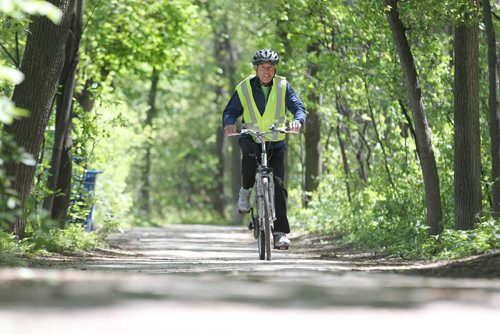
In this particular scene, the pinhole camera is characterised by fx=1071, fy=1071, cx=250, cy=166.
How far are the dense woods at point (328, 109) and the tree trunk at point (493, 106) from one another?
0.06 ft

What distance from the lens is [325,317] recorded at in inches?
211

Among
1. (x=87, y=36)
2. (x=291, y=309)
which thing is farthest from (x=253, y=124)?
(x=87, y=36)

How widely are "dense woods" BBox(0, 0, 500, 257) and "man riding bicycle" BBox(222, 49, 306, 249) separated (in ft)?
6.01

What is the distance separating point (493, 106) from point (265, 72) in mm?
2855

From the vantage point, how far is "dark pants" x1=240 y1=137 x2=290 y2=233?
12.4 meters

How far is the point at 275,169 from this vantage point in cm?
1250

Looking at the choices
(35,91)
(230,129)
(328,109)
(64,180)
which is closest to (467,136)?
(230,129)

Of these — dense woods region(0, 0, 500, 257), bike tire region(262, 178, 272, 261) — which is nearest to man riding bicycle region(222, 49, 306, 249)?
bike tire region(262, 178, 272, 261)

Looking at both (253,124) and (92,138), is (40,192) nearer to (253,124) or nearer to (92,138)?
(92,138)

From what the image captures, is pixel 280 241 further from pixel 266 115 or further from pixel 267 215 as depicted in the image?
pixel 266 115

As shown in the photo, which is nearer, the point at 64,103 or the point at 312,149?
the point at 64,103

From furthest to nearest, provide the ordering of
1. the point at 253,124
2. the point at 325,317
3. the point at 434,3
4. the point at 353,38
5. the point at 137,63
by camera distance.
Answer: the point at 137,63, the point at 353,38, the point at 434,3, the point at 253,124, the point at 325,317

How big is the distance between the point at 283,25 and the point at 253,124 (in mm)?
10430

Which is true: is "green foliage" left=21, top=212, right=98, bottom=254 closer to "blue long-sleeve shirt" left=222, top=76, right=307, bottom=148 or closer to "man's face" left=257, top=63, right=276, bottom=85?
"blue long-sleeve shirt" left=222, top=76, right=307, bottom=148
